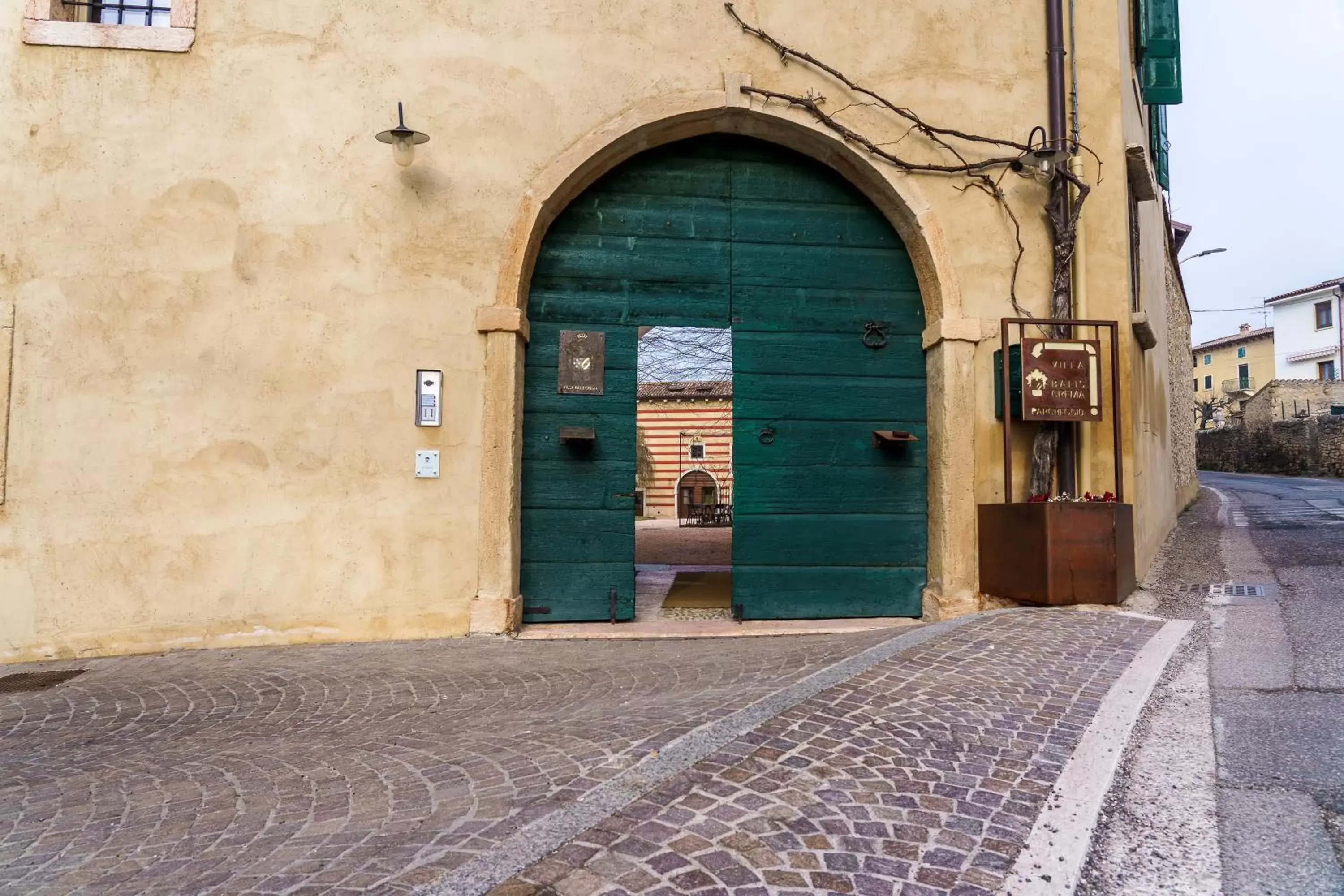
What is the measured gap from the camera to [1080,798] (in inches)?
87.1

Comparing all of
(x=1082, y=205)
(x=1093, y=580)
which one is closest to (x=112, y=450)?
(x=1093, y=580)

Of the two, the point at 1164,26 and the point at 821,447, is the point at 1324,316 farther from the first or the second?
the point at 821,447

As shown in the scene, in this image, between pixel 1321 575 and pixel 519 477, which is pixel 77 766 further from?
pixel 1321 575

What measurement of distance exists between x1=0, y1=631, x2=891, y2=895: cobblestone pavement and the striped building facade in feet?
93.0

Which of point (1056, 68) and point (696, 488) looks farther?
point (696, 488)

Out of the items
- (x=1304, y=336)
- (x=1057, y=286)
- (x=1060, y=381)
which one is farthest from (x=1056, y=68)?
(x=1304, y=336)

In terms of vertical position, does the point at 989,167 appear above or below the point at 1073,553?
above

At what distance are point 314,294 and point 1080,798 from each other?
5260 mm

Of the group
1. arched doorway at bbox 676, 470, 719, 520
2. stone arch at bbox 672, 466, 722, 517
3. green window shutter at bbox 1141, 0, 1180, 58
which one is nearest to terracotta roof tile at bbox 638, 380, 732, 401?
stone arch at bbox 672, 466, 722, 517

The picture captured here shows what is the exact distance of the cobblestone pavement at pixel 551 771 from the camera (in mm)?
1944

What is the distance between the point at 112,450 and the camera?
16.5ft

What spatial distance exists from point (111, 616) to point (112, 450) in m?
1.12

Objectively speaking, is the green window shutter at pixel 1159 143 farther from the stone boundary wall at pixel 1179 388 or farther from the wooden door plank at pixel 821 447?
the wooden door plank at pixel 821 447

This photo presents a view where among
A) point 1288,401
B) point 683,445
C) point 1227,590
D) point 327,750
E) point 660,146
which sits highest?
point 1288,401
